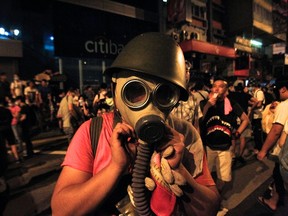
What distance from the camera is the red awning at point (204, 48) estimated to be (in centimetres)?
1647

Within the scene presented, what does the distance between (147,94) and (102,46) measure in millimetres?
14934

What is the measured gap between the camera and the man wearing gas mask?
998 mm

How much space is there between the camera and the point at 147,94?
3.38ft

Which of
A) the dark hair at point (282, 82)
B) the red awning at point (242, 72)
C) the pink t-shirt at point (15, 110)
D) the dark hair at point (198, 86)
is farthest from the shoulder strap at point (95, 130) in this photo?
the red awning at point (242, 72)

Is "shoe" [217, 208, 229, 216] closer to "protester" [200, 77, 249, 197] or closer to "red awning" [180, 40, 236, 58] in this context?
"protester" [200, 77, 249, 197]

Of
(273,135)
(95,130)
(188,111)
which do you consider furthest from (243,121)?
(95,130)

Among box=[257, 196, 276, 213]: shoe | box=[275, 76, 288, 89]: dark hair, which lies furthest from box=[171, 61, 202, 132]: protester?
box=[257, 196, 276, 213]: shoe

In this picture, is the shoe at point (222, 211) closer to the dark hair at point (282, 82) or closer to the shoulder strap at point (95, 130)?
the dark hair at point (282, 82)

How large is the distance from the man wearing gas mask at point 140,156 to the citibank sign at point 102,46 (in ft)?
44.8

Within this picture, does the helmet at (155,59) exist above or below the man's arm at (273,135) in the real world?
above

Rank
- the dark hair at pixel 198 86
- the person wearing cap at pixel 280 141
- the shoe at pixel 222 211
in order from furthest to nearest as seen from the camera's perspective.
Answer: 1. the dark hair at pixel 198 86
2. the shoe at pixel 222 211
3. the person wearing cap at pixel 280 141

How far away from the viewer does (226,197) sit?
4.32m

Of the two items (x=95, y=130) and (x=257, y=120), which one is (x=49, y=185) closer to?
(x=95, y=130)

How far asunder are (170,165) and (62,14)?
13.9m
